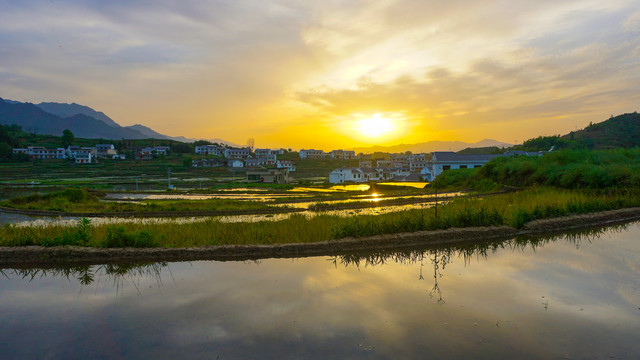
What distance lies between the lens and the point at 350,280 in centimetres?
828

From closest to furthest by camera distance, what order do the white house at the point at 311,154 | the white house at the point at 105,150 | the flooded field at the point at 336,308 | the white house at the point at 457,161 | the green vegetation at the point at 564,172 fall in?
the flooded field at the point at 336,308 < the green vegetation at the point at 564,172 < the white house at the point at 457,161 < the white house at the point at 105,150 < the white house at the point at 311,154

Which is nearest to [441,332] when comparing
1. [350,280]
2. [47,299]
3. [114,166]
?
[350,280]

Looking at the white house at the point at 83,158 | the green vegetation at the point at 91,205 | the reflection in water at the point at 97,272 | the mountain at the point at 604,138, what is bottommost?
the green vegetation at the point at 91,205

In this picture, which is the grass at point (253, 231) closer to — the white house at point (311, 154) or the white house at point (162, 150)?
the white house at point (162, 150)

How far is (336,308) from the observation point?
6.61 metres

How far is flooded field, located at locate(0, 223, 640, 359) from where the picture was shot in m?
5.20

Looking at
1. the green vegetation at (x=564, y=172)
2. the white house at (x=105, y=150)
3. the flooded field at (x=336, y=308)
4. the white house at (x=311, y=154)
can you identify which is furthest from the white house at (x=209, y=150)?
the flooded field at (x=336, y=308)

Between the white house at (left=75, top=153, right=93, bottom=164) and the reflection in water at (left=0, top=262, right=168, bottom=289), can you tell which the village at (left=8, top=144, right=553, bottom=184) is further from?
the reflection in water at (left=0, top=262, right=168, bottom=289)

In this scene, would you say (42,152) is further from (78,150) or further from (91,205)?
(91,205)

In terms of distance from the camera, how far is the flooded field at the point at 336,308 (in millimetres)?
5203

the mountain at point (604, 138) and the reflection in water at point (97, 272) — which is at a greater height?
the mountain at point (604, 138)

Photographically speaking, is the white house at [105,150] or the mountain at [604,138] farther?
the white house at [105,150]

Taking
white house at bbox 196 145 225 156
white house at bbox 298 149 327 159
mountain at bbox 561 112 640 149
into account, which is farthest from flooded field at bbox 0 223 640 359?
white house at bbox 298 149 327 159

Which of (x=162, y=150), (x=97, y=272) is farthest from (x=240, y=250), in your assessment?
(x=162, y=150)
